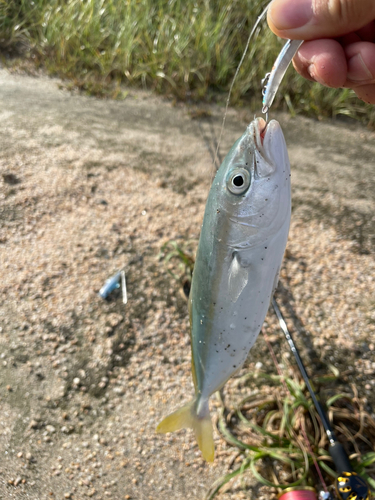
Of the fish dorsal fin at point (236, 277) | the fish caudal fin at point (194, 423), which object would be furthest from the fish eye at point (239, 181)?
the fish caudal fin at point (194, 423)

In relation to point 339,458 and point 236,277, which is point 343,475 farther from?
point 236,277

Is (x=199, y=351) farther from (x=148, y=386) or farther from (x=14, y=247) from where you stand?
(x=14, y=247)

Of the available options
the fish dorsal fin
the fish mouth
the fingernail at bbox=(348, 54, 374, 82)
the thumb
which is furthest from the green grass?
the thumb

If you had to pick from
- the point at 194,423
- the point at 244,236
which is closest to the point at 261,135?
the point at 244,236

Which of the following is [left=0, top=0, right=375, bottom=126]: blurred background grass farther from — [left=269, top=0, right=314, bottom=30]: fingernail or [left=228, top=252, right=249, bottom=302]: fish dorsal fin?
[left=228, top=252, right=249, bottom=302]: fish dorsal fin

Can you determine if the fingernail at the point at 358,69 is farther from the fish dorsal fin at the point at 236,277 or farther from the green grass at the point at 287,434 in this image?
the green grass at the point at 287,434

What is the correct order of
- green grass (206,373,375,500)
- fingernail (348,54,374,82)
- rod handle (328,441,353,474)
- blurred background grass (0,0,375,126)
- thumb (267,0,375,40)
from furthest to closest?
blurred background grass (0,0,375,126)
green grass (206,373,375,500)
rod handle (328,441,353,474)
fingernail (348,54,374,82)
thumb (267,0,375,40)
